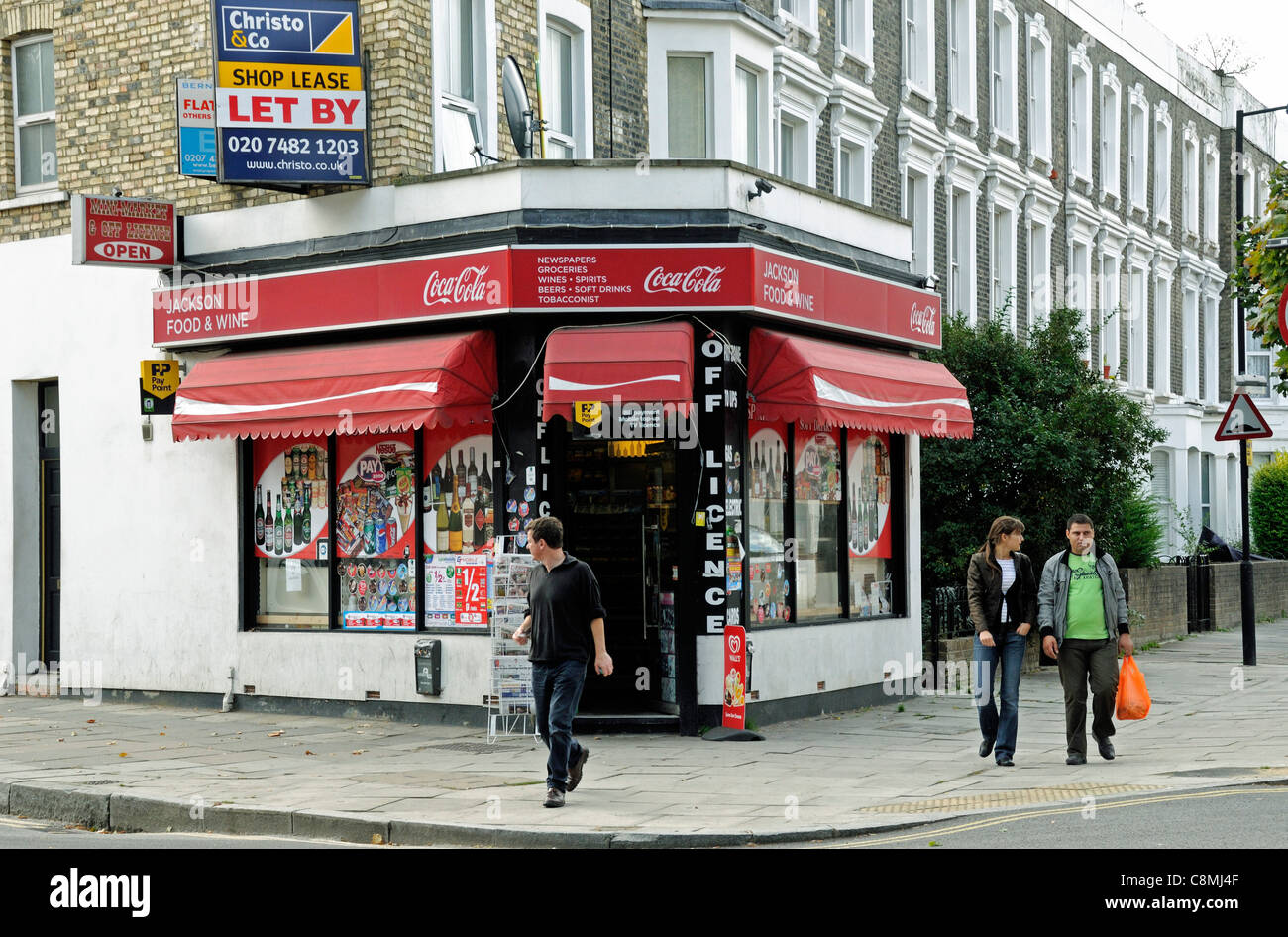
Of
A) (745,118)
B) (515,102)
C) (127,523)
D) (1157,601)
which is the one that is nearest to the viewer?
(515,102)

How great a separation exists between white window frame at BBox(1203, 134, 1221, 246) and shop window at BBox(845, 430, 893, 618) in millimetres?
25402

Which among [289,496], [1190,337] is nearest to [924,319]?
[289,496]

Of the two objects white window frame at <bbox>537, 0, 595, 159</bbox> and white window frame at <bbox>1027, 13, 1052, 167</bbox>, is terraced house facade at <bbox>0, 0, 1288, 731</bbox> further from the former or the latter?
white window frame at <bbox>1027, 13, 1052, 167</bbox>

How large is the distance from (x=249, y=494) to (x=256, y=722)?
2.31 metres

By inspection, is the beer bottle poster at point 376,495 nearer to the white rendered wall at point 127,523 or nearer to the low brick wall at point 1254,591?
the white rendered wall at point 127,523

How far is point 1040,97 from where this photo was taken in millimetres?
29109

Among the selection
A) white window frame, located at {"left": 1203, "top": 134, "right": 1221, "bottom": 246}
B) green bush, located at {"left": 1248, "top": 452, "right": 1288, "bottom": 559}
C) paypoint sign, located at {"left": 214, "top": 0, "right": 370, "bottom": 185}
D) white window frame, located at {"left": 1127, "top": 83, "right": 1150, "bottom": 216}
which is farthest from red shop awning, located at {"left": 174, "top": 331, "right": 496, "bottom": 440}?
white window frame, located at {"left": 1203, "top": 134, "right": 1221, "bottom": 246}

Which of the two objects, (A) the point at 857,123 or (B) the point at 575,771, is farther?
(A) the point at 857,123

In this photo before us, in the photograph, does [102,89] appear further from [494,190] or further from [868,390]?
[868,390]

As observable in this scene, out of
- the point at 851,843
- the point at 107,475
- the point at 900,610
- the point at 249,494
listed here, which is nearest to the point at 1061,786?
the point at 851,843

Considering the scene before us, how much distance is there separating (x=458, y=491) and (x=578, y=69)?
518 centimetres

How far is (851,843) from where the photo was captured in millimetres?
9117

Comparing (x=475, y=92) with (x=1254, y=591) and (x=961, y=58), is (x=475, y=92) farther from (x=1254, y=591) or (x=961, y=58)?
(x=1254, y=591)

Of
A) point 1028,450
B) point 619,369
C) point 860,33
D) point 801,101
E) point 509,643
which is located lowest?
point 509,643
